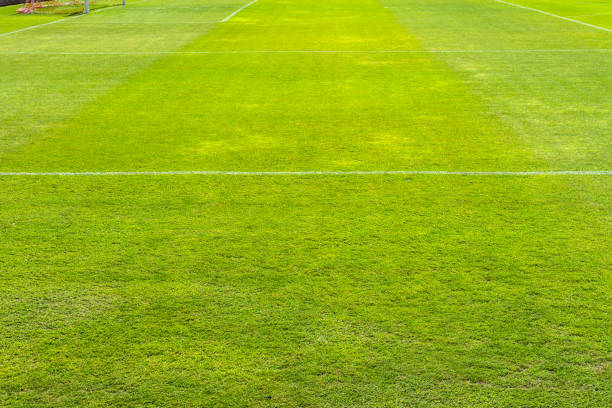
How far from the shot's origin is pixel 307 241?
5.48 m

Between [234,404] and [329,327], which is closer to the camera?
[234,404]

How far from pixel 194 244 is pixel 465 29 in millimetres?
15277

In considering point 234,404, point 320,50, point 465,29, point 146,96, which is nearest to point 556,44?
point 465,29

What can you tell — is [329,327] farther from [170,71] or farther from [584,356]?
[170,71]

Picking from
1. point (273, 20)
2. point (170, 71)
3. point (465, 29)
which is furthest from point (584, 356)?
point (273, 20)

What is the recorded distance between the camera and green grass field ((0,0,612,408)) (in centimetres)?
380

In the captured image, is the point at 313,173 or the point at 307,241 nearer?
the point at 307,241

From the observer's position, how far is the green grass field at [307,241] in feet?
12.5

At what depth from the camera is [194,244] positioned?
544 cm

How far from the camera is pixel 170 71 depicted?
13.0m

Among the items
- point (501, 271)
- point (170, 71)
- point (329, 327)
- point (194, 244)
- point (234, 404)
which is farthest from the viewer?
point (170, 71)

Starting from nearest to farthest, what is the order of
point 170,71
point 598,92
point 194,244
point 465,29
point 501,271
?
point 501,271, point 194,244, point 598,92, point 170,71, point 465,29

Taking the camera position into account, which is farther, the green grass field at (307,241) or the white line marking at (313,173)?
the white line marking at (313,173)

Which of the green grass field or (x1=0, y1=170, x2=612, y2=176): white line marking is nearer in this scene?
the green grass field
